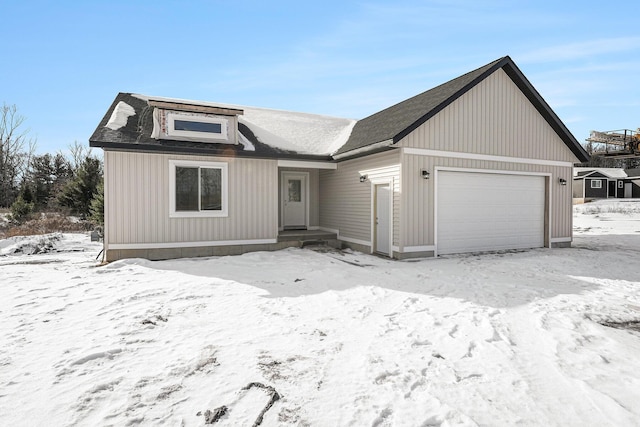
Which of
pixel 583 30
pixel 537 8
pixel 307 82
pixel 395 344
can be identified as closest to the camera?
pixel 395 344

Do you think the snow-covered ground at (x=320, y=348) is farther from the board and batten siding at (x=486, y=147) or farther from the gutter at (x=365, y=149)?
the gutter at (x=365, y=149)

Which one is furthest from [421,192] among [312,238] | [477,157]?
[312,238]

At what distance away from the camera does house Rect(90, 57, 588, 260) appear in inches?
335

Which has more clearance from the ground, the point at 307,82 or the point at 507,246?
the point at 307,82

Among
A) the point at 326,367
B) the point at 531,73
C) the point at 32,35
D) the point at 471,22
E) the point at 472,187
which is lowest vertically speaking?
the point at 326,367

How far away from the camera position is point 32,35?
1157cm

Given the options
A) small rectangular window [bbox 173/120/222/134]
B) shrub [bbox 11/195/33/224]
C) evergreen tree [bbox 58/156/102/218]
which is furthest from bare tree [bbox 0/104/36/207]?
small rectangular window [bbox 173/120/222/134]

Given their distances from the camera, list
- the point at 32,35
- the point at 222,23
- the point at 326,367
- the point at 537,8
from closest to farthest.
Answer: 1. the point at 326,367
2. the point at 537,8
3. the point at 222,23
4. the point at 32,35

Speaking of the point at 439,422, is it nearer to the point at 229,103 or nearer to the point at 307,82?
the point at 307,82

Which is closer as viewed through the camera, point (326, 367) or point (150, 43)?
point (326, 367)

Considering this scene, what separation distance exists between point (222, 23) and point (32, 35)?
7.95 m

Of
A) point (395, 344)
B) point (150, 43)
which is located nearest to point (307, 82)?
point (150, 43)

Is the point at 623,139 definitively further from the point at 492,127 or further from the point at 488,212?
the point at 488,212

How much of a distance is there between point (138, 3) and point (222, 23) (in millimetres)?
1992
